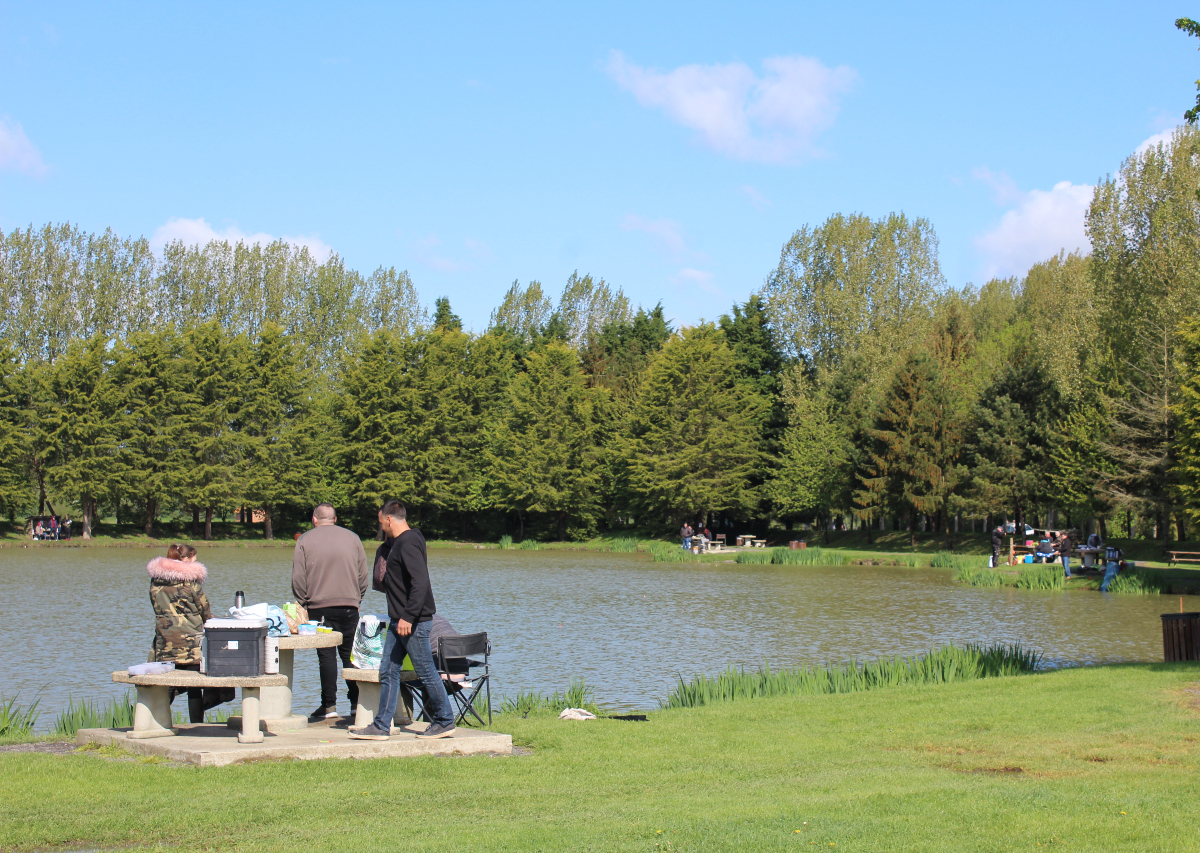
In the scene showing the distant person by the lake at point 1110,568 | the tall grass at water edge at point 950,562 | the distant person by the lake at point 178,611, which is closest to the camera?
the distant person by the lake at point 178,611

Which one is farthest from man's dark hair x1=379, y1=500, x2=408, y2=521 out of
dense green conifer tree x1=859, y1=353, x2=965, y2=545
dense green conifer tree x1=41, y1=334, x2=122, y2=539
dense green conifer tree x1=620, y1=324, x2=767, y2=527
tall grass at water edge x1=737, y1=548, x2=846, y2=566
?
dense green conifer tree x1=41, y1=334, x2=122, y2=539

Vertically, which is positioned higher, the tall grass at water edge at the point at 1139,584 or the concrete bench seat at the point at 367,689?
the concrete bench seat at the point at 367,689

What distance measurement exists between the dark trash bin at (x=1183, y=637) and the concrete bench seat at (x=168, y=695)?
38.6 ft

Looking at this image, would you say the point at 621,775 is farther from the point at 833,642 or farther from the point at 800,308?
the point at 800,308

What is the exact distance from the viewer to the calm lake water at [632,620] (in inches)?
608

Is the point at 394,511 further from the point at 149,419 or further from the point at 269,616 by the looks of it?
the point at 149,419

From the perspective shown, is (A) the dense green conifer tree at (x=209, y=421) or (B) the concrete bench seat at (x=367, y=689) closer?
(B) the concrete bench seat at (x=367, y=689)


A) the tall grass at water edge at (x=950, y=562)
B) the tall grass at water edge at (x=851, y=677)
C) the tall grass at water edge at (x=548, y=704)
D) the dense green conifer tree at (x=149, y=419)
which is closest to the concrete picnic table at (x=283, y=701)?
the tall grass at water edge at (x=548, y=704)

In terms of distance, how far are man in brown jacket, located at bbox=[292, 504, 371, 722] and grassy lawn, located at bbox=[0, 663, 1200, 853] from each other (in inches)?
66.6

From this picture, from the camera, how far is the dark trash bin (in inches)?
562

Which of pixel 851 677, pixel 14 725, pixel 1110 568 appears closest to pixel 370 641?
pixel 14 725

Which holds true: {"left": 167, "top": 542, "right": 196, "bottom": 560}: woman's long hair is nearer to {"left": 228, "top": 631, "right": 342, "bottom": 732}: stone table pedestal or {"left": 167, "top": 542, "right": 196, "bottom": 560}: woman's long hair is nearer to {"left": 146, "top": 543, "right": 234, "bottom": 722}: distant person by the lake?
{"left": 146, "top": 543, "right": 234, "bottom": 722}: distant person by the lake

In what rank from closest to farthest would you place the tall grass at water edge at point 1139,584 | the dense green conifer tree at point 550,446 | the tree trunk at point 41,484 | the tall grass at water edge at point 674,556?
the tall grass at water edge at point 1139,584 → the tall grass at water edge at point 674,556 → the tree trunk at point 41,484 → the dense green conifer tree at point 550,446

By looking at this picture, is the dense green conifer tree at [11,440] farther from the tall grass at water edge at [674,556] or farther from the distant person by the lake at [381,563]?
the distant person by the lake at [381,563]
